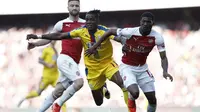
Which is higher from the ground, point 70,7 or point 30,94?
point 70,7

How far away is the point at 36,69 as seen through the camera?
53.4 feet

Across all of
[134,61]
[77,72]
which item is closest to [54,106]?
[77,72]

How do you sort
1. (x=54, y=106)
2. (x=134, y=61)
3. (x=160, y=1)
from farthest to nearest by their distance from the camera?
(x=160, y=1)
(x=54, y=106)
(x=134, y=61)

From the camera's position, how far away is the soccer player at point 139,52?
32.3ft

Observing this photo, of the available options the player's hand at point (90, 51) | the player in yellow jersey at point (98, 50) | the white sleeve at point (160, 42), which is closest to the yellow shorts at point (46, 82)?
the player in yellow jersey at point (98, 50)

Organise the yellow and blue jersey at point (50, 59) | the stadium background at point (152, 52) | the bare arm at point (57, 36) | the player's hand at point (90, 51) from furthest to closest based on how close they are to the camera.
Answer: the stadium background at point (152, 52), the yellow and blue jersey at point (50, 59), the bare arm at point (57, 36), the player's hand at point (90, 51)

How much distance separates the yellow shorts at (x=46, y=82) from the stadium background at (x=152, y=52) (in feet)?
1.16

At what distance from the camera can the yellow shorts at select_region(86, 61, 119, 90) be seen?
414 inches

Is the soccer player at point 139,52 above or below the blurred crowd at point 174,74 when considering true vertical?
above

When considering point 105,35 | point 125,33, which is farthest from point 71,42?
point 125,33

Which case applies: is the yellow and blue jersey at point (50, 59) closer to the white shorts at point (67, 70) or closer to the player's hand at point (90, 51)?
the white shorts at point (67, 70)

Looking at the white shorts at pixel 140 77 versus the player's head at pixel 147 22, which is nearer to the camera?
the player's head at pixel 147 22

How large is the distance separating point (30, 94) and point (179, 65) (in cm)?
366

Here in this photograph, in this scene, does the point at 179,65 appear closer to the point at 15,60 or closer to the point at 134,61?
the point at 15,60
